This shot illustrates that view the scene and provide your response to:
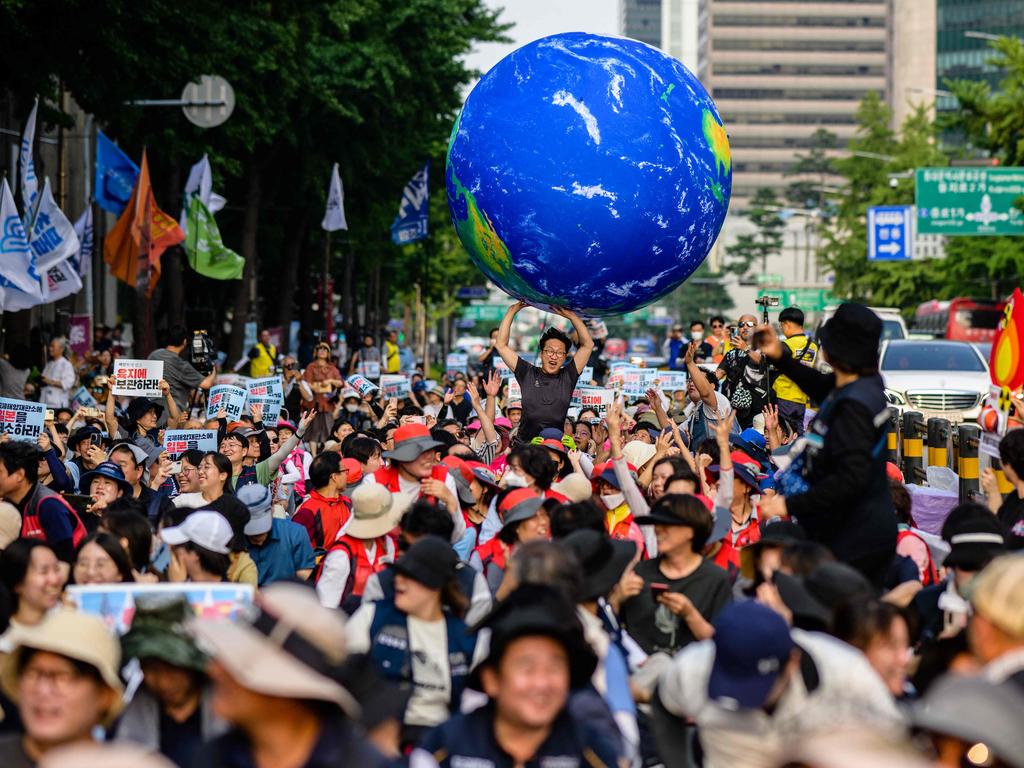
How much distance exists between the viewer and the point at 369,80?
3244cm

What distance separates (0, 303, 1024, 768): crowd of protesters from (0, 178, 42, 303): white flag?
8241 millimetres

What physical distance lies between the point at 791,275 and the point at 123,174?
119329 mm

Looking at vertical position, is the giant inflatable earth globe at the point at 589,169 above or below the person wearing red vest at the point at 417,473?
above

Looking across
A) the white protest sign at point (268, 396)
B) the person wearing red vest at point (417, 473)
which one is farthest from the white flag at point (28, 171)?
the person wearing red vest at point (417, 473)

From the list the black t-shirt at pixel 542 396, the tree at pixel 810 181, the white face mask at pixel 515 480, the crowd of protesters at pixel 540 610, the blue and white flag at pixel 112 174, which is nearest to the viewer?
the crowd of protesters at pixel 540 610

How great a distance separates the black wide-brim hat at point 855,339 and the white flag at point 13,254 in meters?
13.7

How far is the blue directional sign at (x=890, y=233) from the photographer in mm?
49188

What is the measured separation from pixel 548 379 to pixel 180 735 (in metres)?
6.27

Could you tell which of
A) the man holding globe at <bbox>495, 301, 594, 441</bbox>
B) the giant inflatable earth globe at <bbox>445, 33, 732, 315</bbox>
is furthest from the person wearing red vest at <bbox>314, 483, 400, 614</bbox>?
the man holding globe at <bbox>495, 301, 594, 441</bbox>

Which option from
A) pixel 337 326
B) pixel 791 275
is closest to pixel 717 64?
pixel 791 275

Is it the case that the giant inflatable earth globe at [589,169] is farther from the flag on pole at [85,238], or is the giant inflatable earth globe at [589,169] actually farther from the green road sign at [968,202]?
the green road sign at [968,202]

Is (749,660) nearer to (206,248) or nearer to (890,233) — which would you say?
(206,248)

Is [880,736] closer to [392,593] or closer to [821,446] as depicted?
[392,593]

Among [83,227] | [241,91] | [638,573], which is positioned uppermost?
[241,91]
